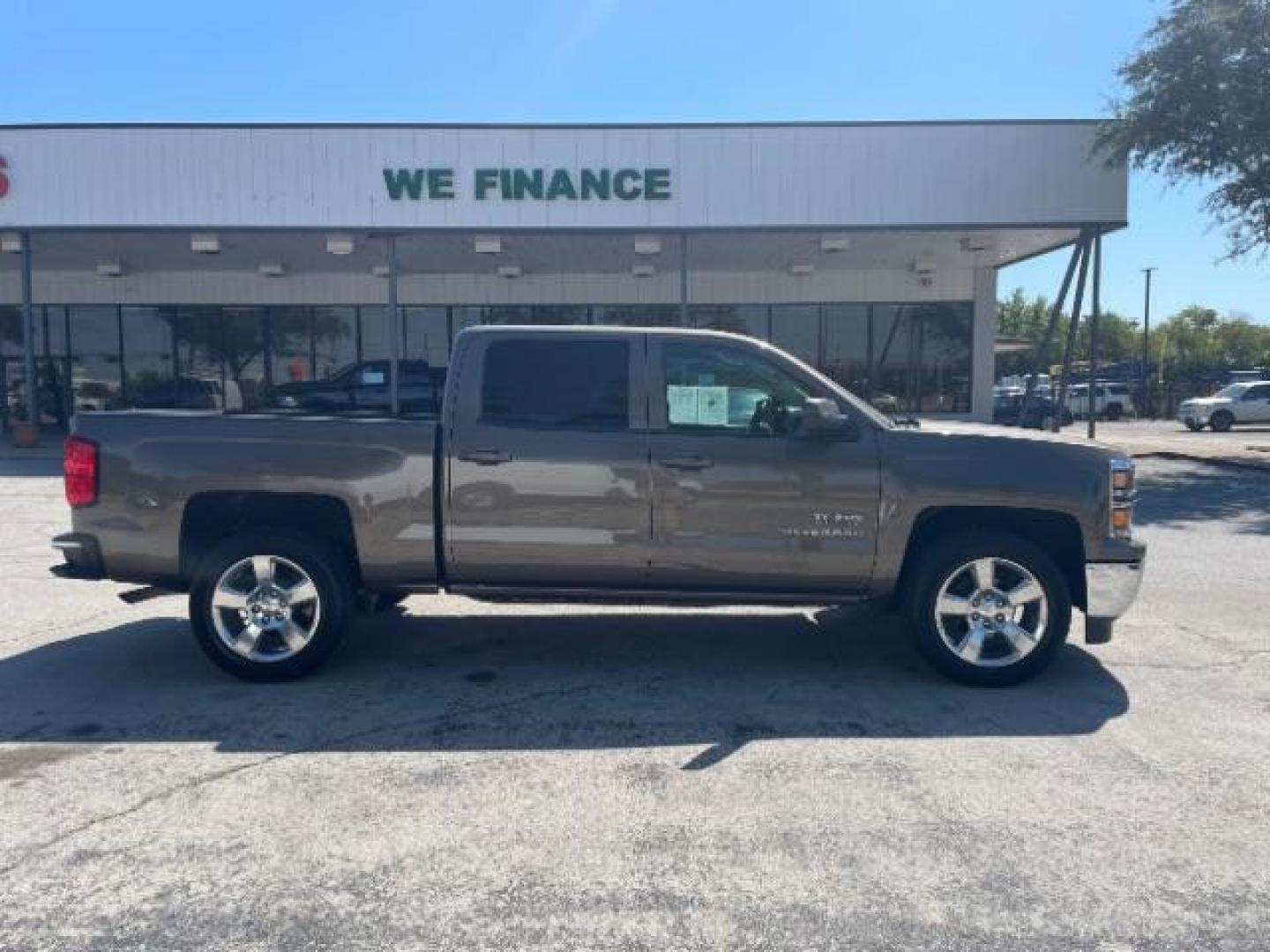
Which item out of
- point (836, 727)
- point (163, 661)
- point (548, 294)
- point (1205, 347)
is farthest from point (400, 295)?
point (1205, 347)

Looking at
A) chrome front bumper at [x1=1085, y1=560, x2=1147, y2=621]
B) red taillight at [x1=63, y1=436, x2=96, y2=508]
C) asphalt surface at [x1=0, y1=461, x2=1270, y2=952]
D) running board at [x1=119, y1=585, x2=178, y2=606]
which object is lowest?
asphalt surface at [x1=0, y1=461, x2=1270, y2=952]

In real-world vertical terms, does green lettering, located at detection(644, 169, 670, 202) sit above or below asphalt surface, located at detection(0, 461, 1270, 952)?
above

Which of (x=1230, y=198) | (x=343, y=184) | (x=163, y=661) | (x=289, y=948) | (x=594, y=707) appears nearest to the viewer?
(x=289, y=948)

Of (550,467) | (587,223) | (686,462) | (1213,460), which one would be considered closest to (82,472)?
(550,467)

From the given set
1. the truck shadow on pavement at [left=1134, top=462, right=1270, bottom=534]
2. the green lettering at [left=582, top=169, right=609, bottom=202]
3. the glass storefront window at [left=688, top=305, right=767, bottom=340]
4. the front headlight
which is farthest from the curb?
the front headlight

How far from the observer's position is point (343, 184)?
16547 mm

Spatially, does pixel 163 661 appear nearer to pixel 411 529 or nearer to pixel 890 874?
pixel 411 529

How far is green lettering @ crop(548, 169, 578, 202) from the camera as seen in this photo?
16609 mm

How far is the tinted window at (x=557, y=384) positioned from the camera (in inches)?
203

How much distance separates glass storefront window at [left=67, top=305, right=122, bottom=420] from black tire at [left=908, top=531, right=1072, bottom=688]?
82.5ft

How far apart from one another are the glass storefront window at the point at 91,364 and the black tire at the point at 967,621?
82.5 ft

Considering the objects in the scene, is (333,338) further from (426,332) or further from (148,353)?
(148,353)

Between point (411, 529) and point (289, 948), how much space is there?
258 centimetres

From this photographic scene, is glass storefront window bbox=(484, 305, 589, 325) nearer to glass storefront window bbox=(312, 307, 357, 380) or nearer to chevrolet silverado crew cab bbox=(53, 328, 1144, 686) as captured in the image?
glass storefront window bbox=(312, 307, 357, 380)
